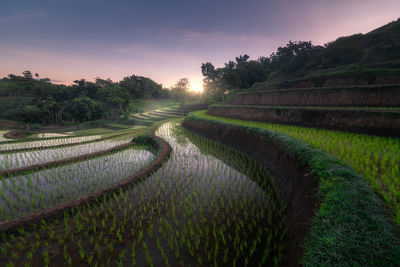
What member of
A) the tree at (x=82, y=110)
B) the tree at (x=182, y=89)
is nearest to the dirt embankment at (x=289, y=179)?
the tree at (x=82, y=110)

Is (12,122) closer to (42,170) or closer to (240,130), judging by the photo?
(42,170)

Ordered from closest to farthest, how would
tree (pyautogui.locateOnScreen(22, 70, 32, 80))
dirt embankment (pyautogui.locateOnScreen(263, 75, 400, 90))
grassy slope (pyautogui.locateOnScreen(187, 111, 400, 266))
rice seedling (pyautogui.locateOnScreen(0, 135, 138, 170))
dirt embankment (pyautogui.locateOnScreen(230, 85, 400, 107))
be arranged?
grassy slope (pyautogui.locateOnScreen(187, 111, 400, 266)), rice seedling (pyautogui.locateOnScreen(0, 135, 138, 170)), dirt embankment (pyautogui.locateOnScreen(230, 85, 400, 107)), dirt embankment (pyautogui.locateOnScreen(263, 75, 400, 90)), tree (pyautogui.locateOnScreen(22, 70, 32, 80))

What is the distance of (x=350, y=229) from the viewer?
1.82m

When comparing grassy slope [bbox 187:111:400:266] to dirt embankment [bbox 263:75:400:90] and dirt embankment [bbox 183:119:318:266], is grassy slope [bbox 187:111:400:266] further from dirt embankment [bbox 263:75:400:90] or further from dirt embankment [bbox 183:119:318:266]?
dirt embankment [bbox 263:75:400:90]

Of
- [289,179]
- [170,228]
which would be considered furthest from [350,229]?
[170,228]

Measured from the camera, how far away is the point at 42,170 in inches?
241

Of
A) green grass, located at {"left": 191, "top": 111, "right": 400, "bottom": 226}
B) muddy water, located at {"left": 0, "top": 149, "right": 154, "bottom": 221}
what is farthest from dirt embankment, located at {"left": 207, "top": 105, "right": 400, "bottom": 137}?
muddy water, located at {"left": 0, "top": 149, "right": 154, "bottom": 221}

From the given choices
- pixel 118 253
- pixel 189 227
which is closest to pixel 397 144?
pixel 189 227

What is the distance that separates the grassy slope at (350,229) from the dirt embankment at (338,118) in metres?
4.68

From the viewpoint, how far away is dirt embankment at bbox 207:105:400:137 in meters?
5.25

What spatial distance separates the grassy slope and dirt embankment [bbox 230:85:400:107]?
7.83 meters

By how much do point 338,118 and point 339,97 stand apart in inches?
128

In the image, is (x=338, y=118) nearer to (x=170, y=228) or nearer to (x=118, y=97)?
(x=170, y=228)

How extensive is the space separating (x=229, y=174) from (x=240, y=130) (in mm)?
3760
